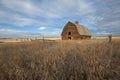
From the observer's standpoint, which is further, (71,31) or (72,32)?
(71,31)

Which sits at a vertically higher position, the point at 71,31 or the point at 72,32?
the point at 71,31

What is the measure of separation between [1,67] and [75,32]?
2487cm

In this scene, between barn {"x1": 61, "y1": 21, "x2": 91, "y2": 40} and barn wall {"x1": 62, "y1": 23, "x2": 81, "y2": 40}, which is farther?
barn wall {"x1": 62, "y1": 23, "x2": 81, "y2": 40}

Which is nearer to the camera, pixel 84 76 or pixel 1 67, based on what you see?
pixel 84 76

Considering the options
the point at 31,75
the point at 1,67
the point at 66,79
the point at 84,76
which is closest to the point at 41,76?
the point at 31,75

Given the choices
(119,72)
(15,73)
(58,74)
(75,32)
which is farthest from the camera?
(75,32)

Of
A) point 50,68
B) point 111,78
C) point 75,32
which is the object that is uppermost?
point 75,32

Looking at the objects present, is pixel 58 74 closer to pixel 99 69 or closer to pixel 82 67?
pixel 82 67

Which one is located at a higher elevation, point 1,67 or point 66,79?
point 1,67

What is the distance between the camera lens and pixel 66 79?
2.51 metres

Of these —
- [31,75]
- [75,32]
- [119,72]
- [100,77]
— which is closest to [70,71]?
[100,77]

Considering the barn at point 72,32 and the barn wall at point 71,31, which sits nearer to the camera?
the barn at point 72,32

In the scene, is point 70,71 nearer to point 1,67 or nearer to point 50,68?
point 50,68

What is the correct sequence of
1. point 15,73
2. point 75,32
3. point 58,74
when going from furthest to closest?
point 75,32, point 58,74, point 15,73
